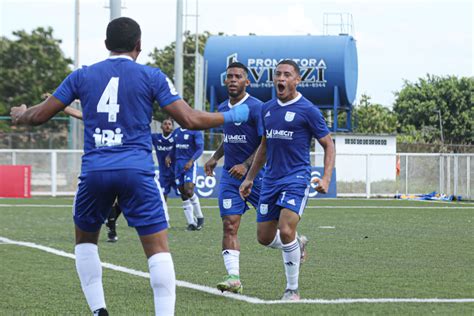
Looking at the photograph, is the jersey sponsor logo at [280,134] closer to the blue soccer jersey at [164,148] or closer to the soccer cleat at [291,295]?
the soccer cleat at [291,295]

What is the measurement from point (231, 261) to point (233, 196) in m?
0.78

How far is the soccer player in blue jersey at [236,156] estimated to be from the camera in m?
9.82

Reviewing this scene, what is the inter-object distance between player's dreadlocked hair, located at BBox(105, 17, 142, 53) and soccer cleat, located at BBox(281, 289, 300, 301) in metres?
3.10

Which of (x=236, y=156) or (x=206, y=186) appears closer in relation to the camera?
(x=236, y=156)

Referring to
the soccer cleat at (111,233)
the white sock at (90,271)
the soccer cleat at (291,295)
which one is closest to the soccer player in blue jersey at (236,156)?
the soccer cleat at (291,295)

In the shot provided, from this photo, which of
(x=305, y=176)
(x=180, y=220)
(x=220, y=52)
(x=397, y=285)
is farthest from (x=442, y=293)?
(x=220, y=52)

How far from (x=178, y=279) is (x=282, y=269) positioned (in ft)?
4.95

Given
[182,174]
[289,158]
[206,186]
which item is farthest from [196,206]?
[206,186]

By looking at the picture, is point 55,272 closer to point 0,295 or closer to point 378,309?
point 0,295

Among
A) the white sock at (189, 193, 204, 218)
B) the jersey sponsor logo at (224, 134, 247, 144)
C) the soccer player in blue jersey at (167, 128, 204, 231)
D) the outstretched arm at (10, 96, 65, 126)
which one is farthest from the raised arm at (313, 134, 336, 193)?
the white sock at (189, 193, 204, 218)

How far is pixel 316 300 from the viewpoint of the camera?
864cm

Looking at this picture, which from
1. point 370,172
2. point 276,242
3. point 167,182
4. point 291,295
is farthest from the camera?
point 370,172

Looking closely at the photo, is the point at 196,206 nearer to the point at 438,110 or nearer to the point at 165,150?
the point at 165,150

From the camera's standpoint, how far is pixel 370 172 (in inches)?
1421
